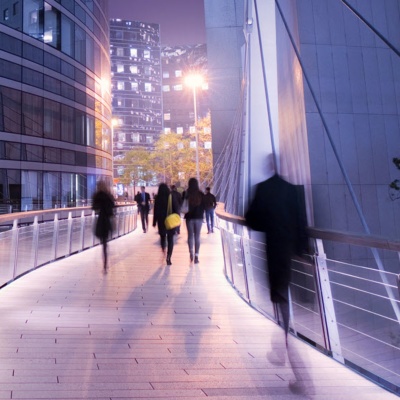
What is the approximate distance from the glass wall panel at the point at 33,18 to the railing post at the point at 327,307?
3060 centimetres

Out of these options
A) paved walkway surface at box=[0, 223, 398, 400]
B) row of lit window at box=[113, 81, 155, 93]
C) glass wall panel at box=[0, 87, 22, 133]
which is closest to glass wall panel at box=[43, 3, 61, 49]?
glass wall panel at box=[0, 87, 22, 133]

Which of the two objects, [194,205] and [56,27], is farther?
[56,27]

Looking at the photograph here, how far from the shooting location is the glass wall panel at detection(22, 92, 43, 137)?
3022cm

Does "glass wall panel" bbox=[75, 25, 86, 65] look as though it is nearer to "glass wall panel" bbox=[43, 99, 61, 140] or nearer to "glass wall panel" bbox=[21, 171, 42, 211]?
"glass wall panel" bbox=[43, 99, 61, 140]

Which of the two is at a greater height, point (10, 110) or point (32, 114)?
point (32, 114)

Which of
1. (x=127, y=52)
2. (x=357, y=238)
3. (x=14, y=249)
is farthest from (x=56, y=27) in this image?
(x=127, y=52)

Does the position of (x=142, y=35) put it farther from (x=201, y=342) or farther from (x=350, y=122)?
(x=201, y=342)

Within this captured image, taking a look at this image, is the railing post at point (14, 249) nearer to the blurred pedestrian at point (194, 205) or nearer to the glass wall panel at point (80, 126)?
the blurred pedestrian at point (194, 205)

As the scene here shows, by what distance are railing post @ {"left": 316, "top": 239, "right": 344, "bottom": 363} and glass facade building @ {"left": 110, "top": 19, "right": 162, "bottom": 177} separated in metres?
91.2

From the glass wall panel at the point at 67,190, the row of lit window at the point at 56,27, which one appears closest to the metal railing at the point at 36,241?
the glass wall panel at the point at 67,190

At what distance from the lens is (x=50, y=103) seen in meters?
32.4

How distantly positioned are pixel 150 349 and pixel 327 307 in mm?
1495

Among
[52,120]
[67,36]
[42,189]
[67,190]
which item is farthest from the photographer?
[67,36]

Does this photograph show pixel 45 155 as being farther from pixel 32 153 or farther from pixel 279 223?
pixel 279 223
